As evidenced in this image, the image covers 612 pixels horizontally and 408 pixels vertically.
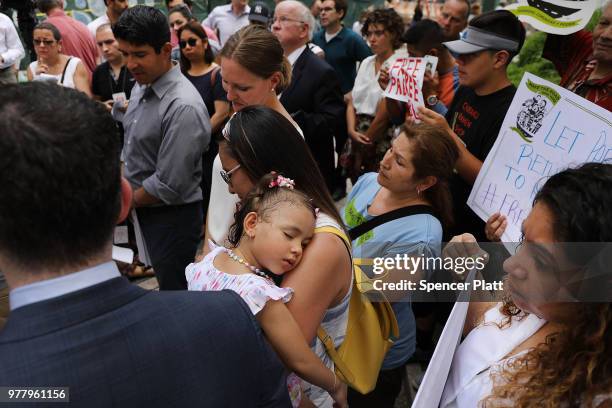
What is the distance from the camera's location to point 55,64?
5051 millimetres

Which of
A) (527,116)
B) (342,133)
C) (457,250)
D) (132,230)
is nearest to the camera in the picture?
(457,250)

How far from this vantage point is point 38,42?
16.3 ft

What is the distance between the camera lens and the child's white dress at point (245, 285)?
1.36m

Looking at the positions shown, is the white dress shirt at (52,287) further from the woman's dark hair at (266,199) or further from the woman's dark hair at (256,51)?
the woman's dark hair at (256,51)

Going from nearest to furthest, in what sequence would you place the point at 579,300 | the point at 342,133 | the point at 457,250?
the point at 579,300, the point at 457,250, the point at 342,133

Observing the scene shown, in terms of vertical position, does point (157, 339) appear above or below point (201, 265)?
above

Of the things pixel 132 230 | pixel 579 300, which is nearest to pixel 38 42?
pixel 132 230

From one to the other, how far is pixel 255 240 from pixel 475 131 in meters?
1.66

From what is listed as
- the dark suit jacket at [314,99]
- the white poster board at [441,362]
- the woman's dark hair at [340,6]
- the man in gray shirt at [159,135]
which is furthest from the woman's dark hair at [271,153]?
the woman's dark hair at [340,6]

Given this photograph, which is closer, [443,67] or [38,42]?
[443,67]

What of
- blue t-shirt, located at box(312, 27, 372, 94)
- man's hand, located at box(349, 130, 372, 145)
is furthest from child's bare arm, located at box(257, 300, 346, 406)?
blue t-shirt, located at box(312, 27, 372, 94)

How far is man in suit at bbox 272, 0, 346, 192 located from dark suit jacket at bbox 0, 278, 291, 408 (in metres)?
3.05

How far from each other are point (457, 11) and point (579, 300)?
3999mm

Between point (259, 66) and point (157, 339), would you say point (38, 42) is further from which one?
point (157, 339)
